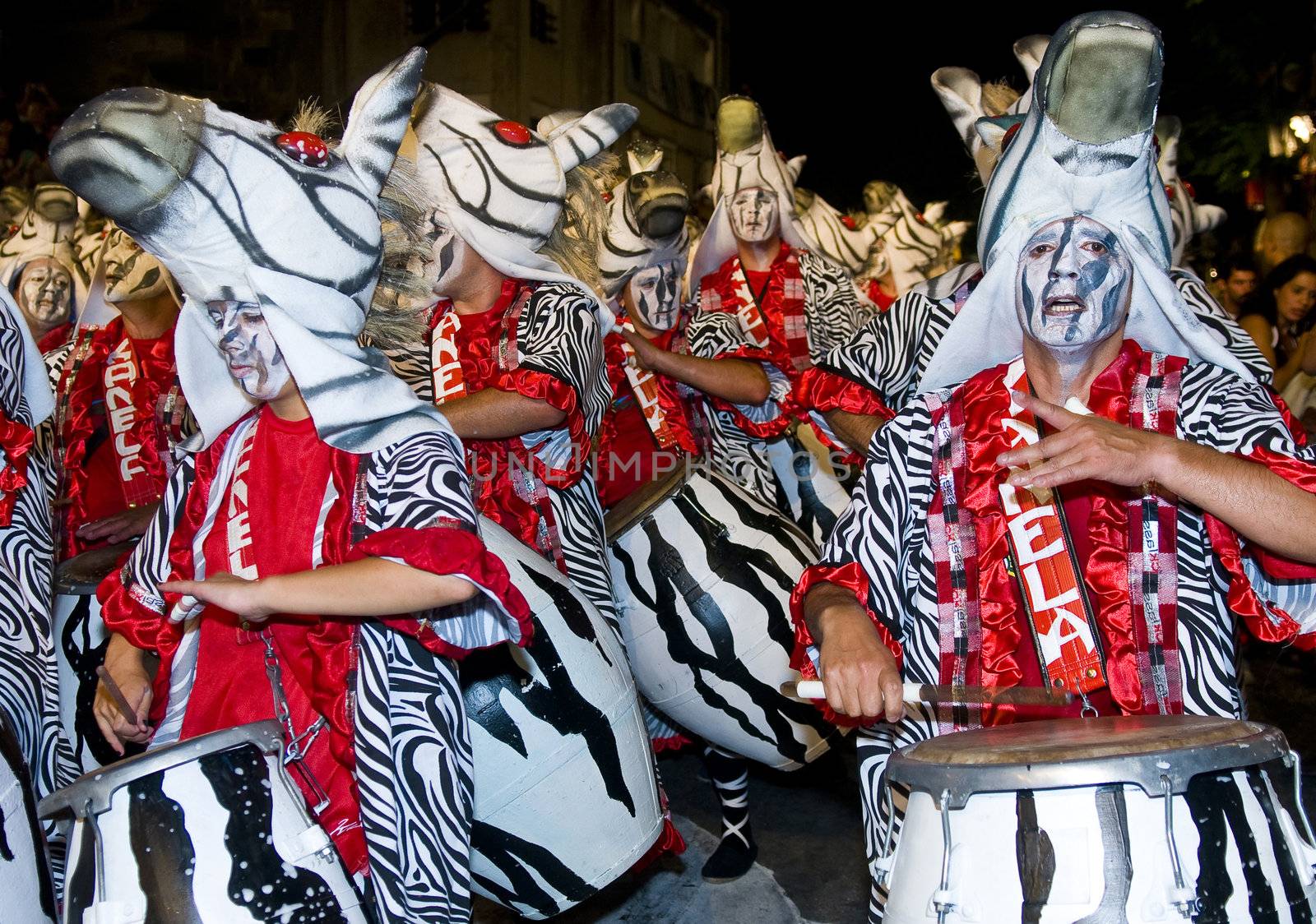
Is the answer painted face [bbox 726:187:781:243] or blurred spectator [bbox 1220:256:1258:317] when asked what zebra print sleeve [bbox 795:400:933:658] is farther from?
blurred spectator [bbox 1220:256:1258:317]

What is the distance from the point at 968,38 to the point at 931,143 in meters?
1.59

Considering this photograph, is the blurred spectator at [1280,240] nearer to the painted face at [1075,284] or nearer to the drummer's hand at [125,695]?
the painted face at [1075,284]

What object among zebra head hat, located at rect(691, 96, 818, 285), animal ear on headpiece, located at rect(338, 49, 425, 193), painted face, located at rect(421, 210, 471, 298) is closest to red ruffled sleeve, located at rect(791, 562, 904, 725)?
animal ear on headpiece, located at rect(338, 49, 425, 193)

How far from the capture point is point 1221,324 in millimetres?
3684

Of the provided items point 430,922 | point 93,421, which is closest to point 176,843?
point 430,922

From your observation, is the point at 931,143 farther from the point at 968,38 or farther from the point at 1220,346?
the point at 1220,346

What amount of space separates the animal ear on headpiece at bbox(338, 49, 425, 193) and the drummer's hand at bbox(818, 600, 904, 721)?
3.97 feet

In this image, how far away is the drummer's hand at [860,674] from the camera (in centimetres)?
227

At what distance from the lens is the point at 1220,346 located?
2.44 metres

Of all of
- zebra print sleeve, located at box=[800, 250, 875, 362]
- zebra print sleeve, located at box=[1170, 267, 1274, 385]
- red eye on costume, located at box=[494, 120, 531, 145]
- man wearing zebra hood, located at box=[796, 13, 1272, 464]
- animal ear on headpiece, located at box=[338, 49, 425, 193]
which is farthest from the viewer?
zebra print sleeve, located at box=[800, 250, 875, 362]

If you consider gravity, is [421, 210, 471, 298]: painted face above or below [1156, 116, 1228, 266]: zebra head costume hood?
below

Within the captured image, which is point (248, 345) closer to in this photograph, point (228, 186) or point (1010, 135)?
point (228, 186)

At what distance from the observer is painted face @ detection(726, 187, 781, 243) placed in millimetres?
6594

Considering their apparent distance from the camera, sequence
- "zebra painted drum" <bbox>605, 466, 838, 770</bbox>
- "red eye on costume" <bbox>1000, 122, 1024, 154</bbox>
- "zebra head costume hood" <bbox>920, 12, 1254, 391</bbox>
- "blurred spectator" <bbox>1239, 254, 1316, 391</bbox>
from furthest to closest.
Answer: "blurred spectator" <bbox>1239, 254, 1316, 391</bbox>, "zebra painted drum" <bbox>605, 466, 838, 770</bbox>, "red eye on costume" <bbox>1000, 122, 1024, 154</bbox>, "zebra head costume hood" <bbox>920, 12, 1254, 391</bbox>
